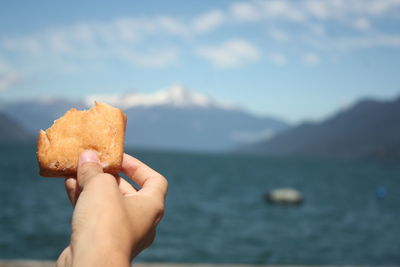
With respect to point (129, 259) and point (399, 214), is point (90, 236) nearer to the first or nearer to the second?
point (129, 259)

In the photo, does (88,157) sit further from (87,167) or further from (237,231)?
(237,231)

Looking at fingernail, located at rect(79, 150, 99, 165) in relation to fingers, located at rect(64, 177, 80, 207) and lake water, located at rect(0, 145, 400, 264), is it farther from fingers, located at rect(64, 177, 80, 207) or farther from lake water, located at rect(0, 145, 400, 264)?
lake water, located at rect(0, 145, 400, 264)

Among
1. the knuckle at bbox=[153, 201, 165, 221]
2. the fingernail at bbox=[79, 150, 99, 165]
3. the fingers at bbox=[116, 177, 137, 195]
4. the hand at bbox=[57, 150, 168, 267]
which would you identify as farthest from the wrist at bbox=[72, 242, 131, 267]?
the fingernail at bbox=[79, 150, 99, 165]

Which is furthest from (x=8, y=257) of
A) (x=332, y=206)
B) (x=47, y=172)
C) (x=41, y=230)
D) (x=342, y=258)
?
(x=332, y=206)

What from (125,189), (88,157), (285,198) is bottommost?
(125,189)

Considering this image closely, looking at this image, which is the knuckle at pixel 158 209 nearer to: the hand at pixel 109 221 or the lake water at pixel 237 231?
the hand at pixel 109 221

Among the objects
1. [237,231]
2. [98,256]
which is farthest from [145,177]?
[237,231]
